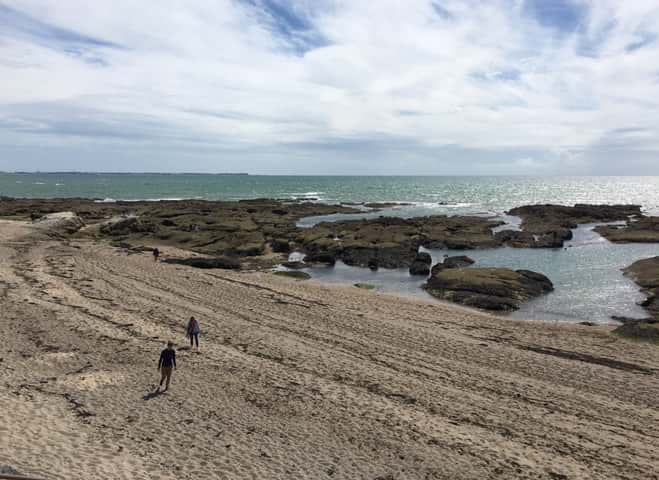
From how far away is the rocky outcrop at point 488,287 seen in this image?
29.8 m

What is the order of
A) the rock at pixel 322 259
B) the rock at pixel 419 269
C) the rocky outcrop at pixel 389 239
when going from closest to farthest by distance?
1. the rock at pixel 419 269
2. the rock at pixel 322 259
3. the rocky outcrop at pixel 389 239

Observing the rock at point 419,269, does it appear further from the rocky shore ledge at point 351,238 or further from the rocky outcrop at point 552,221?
the rocky outcrop at point 552,221

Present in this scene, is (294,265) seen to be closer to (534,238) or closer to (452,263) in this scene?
(452,263)

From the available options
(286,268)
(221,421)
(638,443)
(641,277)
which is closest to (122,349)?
(221,421)

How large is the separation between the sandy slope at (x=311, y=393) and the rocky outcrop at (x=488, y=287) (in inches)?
149

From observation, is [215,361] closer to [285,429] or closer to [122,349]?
[122,349]

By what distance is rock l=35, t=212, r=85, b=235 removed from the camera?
48.8m

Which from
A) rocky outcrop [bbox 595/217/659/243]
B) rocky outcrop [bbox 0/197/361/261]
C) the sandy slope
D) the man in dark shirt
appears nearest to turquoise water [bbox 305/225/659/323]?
rocky outcrop [bbox 595/217/659/243]

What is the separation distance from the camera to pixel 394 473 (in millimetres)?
11891

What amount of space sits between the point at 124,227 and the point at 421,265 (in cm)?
3200

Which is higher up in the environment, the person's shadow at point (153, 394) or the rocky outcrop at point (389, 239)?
the rocky outcrop at point (389, 239)

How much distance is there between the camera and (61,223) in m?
50.5

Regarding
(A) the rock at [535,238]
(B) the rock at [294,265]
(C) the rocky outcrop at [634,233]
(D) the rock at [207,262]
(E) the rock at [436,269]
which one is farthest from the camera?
(C) the rocky outcrop at [634,233]

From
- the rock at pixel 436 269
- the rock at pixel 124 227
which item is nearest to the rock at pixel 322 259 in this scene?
the rock at pixel 436 269
